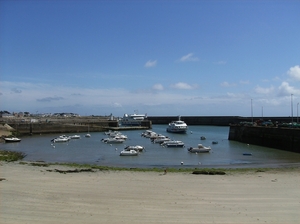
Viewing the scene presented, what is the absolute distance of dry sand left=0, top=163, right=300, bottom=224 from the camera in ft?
36.1

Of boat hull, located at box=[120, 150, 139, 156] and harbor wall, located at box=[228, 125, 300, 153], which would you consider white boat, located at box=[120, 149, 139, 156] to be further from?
harbor wall, located at box=[228, 125, 300, 153]

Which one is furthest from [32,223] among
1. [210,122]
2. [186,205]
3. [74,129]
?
[210,122]

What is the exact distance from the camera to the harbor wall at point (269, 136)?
39.0 metres

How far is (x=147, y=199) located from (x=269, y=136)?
3591 centimetres

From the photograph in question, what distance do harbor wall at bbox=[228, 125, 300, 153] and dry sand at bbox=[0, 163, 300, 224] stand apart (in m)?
21.9

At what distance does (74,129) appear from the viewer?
83.0m

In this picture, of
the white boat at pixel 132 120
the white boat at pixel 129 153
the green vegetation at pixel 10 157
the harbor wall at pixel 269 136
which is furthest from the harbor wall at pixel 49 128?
the white boat at pixel 129 153

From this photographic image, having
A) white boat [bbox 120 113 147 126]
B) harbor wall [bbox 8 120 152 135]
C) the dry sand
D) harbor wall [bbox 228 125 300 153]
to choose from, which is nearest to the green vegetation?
the dry sand

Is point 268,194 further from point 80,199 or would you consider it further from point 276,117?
point 276,117

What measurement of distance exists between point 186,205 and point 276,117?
107 meters

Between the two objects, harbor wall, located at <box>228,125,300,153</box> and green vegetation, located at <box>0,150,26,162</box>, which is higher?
harbor wall, located at <box>228,125,300,153</box>

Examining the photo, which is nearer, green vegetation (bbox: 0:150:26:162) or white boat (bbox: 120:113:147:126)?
green vegetation (bbox: 0:150:26:162)

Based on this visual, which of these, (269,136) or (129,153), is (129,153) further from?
(269,136)

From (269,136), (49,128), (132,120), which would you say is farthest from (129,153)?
(132,120)
